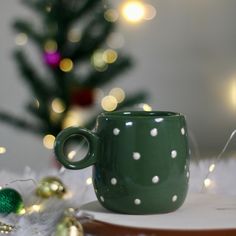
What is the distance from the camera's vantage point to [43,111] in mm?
1495

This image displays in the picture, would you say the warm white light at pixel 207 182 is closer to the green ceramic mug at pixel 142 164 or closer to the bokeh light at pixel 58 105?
the green ceramic mug at pixel 142 164

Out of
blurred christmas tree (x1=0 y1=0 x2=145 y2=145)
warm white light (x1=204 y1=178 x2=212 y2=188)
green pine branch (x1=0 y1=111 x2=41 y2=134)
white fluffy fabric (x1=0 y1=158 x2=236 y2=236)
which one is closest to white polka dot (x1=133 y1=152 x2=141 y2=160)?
white fluffy fabric (x1=0 y1=158 x2=236 y2=236)

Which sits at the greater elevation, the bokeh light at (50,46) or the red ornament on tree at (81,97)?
the bokeh light at (50,46)

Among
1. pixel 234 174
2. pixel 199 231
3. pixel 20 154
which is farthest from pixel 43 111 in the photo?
pixel 199 231

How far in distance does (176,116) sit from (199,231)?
120 mm

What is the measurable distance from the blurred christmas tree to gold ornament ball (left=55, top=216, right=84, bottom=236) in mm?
1031

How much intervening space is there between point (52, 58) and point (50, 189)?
924 millimetres

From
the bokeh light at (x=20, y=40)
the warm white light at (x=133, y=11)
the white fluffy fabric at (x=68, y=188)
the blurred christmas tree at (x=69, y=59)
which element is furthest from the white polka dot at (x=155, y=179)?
the warm white light at (x=133, y=11)

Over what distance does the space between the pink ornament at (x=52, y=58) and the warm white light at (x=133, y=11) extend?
0.65 meters

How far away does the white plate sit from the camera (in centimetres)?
42

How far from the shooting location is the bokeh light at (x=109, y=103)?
160cm

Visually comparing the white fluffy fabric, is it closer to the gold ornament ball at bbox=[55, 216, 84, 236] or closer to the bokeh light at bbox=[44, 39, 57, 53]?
the gold ornament ball at bbox=[55, 216, 84, 236]

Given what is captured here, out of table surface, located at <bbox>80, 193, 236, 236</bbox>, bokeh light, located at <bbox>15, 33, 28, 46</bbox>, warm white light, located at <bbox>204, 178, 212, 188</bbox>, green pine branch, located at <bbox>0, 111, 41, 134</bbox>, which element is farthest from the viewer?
bokeh light, located at <bbox>15, 33, 28, 46</bbox>

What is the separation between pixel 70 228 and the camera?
1.40 feet
